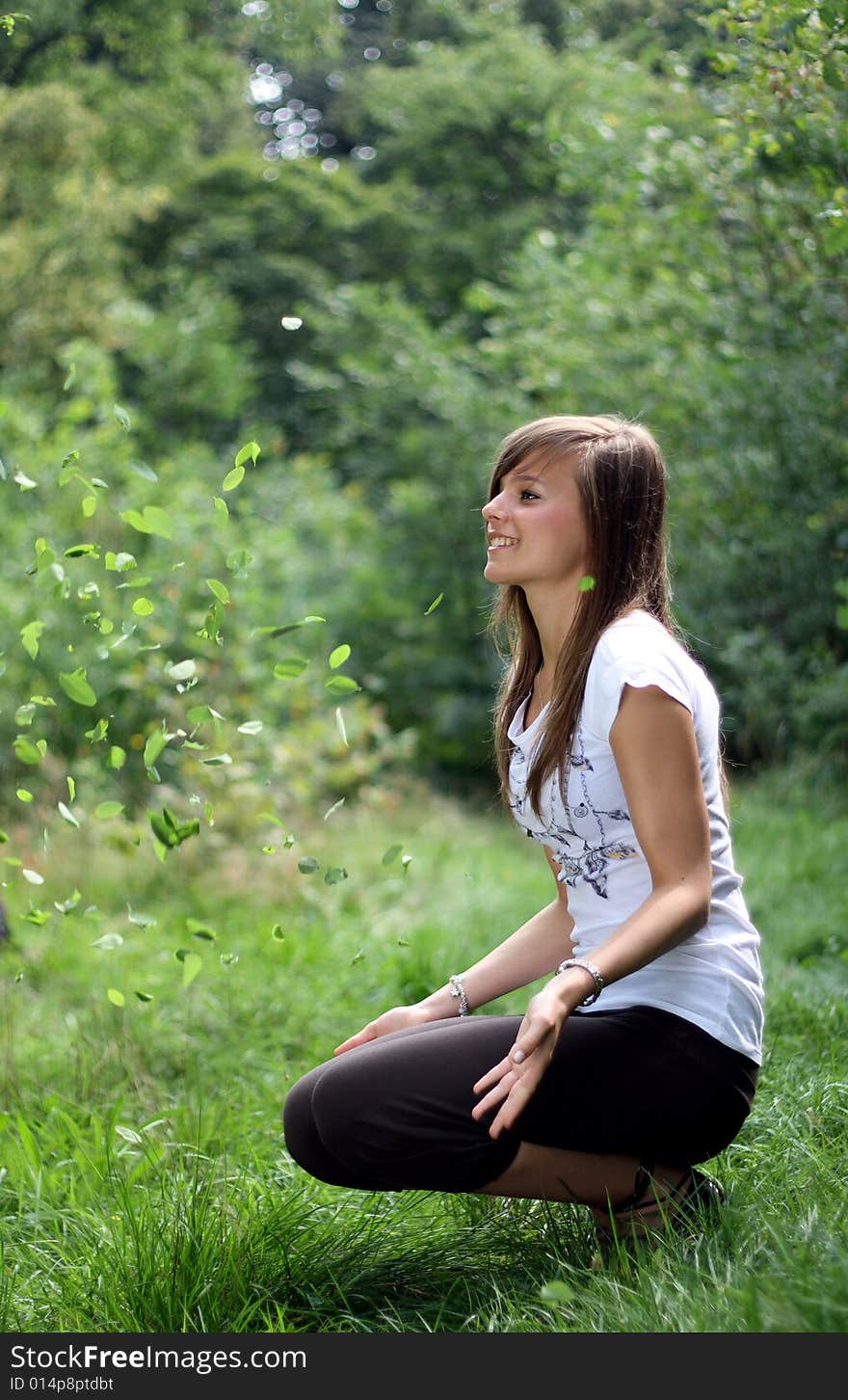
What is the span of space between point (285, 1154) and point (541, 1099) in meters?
1.14

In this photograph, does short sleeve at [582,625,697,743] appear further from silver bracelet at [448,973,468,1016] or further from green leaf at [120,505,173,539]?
green leaf at [120,505,173,539]

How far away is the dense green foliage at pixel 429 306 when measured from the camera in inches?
263

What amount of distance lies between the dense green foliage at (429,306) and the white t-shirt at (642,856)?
0.98m

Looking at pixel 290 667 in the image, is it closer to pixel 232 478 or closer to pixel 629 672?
pixel 232 478

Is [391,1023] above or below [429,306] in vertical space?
above

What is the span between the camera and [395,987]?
4137 millimetres

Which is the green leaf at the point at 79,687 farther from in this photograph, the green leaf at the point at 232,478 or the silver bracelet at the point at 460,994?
the silver bracelet at the point at 460,994

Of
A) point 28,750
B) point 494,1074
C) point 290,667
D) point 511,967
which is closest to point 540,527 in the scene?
point 290,667

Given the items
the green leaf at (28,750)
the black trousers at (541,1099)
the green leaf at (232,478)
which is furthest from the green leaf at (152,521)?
the black trousers at (541,1099)

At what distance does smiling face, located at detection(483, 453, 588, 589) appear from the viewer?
7.37ft

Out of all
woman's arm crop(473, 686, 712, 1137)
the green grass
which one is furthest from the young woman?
the green grass

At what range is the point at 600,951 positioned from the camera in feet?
6.33

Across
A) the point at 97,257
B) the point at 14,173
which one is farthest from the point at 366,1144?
the point at 97,257

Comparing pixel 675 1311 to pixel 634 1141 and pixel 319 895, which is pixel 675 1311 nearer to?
pixel 634 1141
